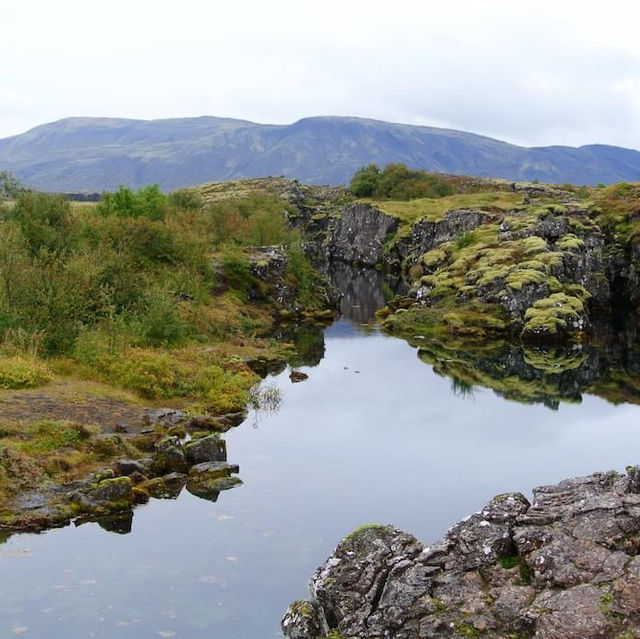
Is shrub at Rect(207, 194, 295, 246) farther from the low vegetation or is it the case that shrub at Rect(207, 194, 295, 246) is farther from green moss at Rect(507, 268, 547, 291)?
green moss at Rect(507, 268, 547, 291)

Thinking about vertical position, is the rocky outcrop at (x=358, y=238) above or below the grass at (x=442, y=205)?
below

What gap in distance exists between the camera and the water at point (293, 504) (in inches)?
1024

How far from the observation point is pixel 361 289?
136m

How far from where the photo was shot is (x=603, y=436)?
48.9 meters

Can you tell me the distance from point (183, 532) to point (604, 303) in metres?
89.8

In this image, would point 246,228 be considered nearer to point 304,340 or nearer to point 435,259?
point 435,259

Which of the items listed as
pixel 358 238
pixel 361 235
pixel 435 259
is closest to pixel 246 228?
pixel 435 259

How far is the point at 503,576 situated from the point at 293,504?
1695 cm

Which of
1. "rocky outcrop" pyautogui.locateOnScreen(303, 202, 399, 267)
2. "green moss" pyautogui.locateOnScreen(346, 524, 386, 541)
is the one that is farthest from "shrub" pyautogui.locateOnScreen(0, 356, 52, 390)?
"rocky outcrop" pyautogui.locateOnScreen(303, 202, 399, 267)

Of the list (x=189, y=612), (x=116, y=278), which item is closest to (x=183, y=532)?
(x=189, y=612)

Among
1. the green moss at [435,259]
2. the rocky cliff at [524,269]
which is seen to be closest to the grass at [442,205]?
the rocky cliff at [524,269]

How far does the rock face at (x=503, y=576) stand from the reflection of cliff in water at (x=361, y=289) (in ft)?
254

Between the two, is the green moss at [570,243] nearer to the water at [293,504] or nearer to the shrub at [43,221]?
the water at [293,504]

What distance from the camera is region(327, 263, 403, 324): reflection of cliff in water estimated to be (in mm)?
108312
